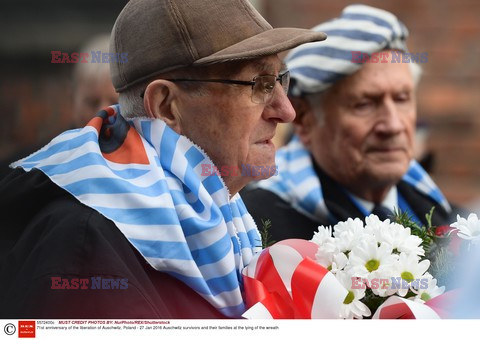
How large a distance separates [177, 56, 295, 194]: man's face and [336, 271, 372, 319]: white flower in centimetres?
45

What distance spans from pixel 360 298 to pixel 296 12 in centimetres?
284

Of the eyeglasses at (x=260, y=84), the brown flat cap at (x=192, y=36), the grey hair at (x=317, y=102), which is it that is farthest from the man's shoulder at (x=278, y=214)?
the brown flat cap at (x=192, y=36)

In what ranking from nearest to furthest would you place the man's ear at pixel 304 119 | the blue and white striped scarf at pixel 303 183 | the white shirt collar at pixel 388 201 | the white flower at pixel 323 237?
the white flower at pixel 323 237 → the blue and white striped scarf at pixel 303 183 → the white shirt collar at pixel 388 201 → the man's ear at pixel 304 119

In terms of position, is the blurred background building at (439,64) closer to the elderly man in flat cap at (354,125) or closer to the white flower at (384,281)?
the elderly man in flat cap at (354,125)

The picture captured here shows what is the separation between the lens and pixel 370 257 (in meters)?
2.06

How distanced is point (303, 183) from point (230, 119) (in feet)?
4.00

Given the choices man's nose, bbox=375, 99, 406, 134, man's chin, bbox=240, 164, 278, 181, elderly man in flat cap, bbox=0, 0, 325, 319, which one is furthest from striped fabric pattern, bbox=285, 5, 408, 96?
man's chin, bbox=240, 164, 278, 181

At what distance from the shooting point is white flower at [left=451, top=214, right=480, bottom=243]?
82.2 inches

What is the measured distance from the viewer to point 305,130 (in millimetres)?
3691

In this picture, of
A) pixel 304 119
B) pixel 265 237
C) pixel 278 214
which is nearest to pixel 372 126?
pixel 304 119

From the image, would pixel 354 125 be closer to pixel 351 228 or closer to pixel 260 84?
pixel 260 84

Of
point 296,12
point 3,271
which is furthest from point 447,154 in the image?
point 3,271

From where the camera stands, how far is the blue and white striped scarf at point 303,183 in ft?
11.1

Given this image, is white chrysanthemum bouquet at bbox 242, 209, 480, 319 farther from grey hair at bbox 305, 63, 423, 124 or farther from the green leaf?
grey hair at bbox 305, 63, 423, 124
